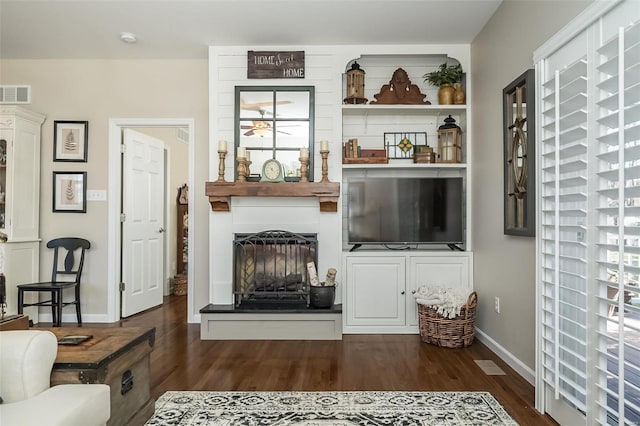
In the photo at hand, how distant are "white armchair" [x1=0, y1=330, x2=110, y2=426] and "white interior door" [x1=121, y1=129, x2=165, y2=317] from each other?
3457 millimetres

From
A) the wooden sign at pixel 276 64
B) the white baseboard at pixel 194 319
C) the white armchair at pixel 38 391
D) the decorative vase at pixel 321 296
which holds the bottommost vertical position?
the white baseboard at pixel 194 319

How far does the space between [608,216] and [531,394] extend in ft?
4.46

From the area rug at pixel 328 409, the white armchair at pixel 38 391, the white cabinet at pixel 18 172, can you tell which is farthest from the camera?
the white cabinet at pixel 18 172

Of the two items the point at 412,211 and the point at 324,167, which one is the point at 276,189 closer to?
the point at 324,167

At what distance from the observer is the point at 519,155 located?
2.91 meters

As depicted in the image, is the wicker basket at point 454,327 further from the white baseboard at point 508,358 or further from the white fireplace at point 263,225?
the white fireplace at point 263,225

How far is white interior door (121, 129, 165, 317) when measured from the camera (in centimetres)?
478

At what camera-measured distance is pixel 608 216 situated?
185 centimetres

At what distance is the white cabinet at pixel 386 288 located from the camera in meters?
4.05

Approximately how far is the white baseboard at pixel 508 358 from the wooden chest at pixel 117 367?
2.37m

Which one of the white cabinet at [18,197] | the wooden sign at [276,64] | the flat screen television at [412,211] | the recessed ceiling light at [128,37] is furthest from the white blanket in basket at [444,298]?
the white cabinet at [18,197]

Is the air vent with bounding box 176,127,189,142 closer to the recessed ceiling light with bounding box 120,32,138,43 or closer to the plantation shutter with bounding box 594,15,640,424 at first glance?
the recessed ceiling light with bounding box 120,32,138,43

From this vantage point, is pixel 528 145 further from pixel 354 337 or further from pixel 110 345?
pixel 110 345

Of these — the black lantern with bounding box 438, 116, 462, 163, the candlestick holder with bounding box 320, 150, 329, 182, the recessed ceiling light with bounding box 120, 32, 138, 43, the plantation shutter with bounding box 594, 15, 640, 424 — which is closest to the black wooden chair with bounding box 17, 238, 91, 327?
the recessed ceiling light with bounding box 120, 32, 138, 43
